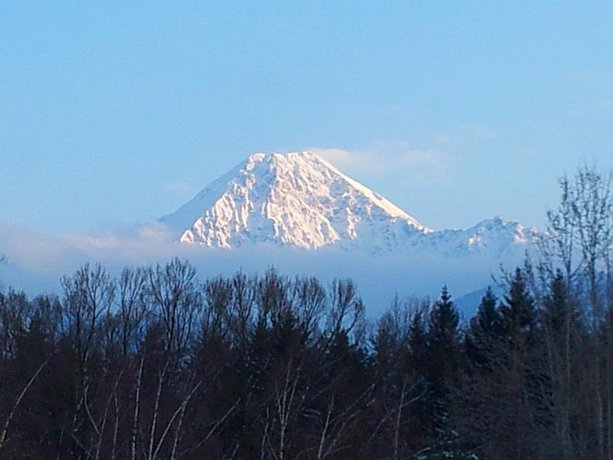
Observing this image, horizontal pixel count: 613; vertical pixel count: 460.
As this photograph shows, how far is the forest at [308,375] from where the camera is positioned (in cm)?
2000

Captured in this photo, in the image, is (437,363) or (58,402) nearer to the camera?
(58,402)

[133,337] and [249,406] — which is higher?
[133,337]

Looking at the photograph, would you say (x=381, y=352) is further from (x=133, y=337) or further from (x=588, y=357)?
(x=588, y=357)

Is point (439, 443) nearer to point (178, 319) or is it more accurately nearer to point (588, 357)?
point (588, 357)

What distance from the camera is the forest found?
787 inches

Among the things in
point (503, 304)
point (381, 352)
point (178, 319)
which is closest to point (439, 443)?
point (503, 304)

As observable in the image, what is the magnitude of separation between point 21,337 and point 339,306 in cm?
2406

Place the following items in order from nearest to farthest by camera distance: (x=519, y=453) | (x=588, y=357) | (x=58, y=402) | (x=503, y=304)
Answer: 1. (x=588, y=357)
2. (x=519, y=453)
3. (x=58, y=402)
4. (x=503, y=304)

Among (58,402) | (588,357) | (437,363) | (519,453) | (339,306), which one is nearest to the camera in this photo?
(588,357)

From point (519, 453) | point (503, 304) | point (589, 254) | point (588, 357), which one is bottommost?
point (519, 453)

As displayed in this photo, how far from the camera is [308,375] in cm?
4034

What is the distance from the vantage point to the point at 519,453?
23156mm

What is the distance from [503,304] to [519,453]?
61.2ft

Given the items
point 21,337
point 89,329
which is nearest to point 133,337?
point 89,329
